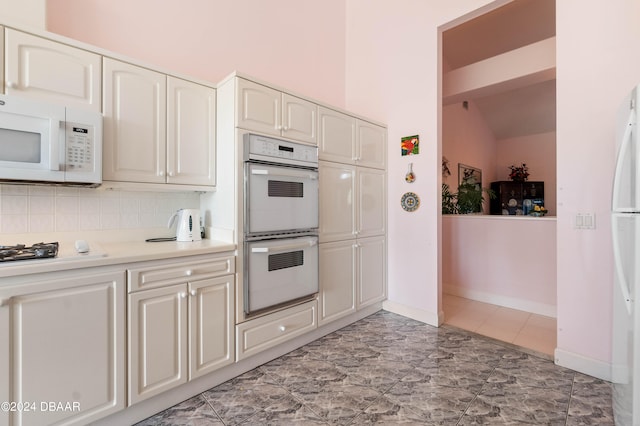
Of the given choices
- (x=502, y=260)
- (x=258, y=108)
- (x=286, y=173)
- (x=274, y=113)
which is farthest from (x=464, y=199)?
(x=258, y=108)

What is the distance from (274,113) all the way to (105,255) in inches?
56.9

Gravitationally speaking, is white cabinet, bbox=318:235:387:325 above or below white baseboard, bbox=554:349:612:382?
above

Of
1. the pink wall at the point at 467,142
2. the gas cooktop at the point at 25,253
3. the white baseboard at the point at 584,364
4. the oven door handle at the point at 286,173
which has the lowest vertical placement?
the white baseboard at the point at 584,364

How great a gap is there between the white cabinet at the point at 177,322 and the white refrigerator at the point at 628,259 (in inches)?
82.1

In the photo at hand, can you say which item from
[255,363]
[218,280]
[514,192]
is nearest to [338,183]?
[218,280]

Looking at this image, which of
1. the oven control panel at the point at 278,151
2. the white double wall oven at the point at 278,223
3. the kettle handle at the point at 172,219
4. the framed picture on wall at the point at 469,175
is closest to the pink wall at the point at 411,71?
the oven control panel at the point at 278,151

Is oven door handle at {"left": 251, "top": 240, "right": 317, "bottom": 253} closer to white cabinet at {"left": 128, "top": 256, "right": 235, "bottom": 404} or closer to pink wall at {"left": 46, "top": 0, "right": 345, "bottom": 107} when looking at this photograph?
white cabinet at {"left": 128, "top": 256, "right": 235, "bottom": 404}

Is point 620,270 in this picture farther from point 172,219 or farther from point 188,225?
point 172,219

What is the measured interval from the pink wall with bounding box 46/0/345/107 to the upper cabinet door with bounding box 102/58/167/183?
1.33 feet

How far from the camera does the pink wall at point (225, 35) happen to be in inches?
80.6

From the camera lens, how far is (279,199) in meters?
2.24

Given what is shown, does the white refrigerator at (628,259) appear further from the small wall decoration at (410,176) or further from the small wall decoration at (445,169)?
the small wall decoration at (445,169)

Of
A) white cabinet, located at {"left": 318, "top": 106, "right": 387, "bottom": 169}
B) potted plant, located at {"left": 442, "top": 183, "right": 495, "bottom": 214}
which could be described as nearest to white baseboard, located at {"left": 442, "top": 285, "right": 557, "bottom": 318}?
potted plant, located at {"left": 442, "top": 183, "right": 495, "bottom": 214}

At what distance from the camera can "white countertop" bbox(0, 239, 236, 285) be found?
128 cm
